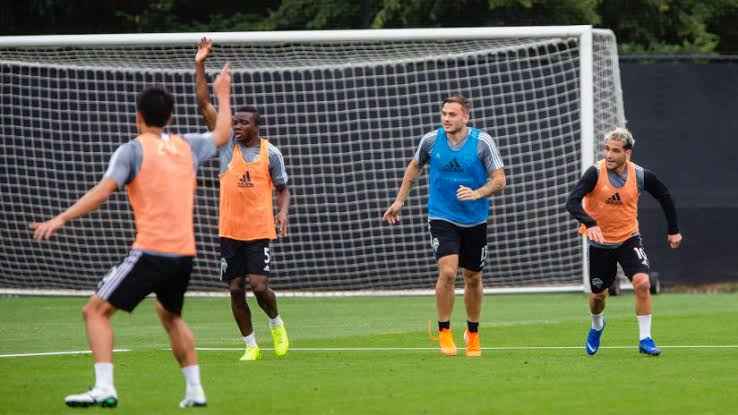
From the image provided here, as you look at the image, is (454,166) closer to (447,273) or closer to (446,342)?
(447,273)

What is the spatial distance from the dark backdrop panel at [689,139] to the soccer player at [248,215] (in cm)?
1123

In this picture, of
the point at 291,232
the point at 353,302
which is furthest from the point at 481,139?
the point at 291,232

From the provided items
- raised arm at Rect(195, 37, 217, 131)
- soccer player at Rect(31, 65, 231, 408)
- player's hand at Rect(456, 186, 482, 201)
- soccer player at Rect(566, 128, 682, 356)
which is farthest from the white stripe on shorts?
soccer player at Rect(566, 128, 682, 356)

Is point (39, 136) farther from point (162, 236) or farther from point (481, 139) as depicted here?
point (162, 236)

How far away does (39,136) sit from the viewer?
2202cm

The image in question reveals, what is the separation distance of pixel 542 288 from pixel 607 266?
8918mm

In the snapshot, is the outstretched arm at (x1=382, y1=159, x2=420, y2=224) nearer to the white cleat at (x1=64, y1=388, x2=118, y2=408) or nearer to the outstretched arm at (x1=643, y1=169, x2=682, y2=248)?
the outstretched arm at (x1=643, y1=169, x2=682, y2=248)

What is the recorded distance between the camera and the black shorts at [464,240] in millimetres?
12891

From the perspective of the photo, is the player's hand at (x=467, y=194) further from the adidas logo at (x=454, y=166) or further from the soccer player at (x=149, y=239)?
the soccer player at (x=149, y=239)

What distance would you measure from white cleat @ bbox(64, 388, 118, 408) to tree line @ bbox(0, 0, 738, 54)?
54.6 ft

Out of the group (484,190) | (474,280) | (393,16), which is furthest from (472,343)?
(393,16)

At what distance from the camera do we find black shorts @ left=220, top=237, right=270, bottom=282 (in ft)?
42.5

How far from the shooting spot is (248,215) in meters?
13.0

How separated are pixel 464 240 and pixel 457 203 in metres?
0.33
